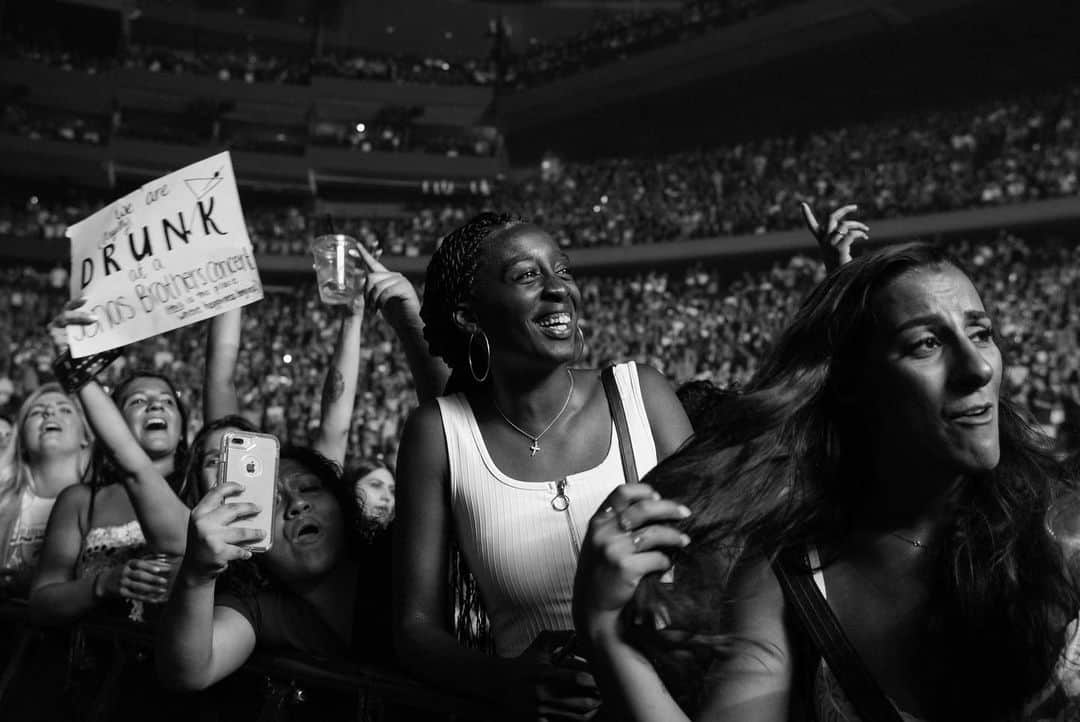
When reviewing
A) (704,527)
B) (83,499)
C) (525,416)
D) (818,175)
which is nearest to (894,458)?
(704,527)

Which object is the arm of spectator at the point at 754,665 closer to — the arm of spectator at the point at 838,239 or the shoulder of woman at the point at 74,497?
the arm of spectator at the point at 838,239

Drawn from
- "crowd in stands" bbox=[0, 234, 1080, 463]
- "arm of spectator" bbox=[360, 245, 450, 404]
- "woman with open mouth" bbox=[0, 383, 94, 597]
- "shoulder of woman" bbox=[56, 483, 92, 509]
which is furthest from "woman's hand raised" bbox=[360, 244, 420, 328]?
"crowd in stands" bbox=[0, 234, 1080, 463]

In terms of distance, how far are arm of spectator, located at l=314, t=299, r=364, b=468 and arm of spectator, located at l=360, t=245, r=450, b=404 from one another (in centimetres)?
52

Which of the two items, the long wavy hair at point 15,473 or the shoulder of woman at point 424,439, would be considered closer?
the shoulder of woman at point 424,439

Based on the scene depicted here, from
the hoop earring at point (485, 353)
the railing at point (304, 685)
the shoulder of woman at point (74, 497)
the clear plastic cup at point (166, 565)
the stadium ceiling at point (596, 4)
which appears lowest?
the railing at point (304, 685)

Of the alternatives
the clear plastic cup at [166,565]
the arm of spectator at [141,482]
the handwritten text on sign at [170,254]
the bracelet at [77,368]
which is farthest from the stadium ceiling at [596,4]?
the clear plastic cup at [166,565]

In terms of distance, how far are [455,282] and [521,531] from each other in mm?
569

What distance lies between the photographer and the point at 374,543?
250 cm

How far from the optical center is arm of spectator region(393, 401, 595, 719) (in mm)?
1905

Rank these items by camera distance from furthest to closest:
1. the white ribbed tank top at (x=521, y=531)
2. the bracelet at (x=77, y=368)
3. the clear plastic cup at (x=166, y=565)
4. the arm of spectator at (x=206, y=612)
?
1. the bracelet at (x=77, y=368)
2. the clear plastic cup at (x=166, y=565)
3. the white ribbed tank top at (x=521, y=531)
4. the arm of spectator at (x=206, y=612)

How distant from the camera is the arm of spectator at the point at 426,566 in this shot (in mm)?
1905

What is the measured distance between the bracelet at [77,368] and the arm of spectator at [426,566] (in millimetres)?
1120

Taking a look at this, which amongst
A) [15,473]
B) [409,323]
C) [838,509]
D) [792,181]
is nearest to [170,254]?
[409,323]

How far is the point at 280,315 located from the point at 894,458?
91.9ft
